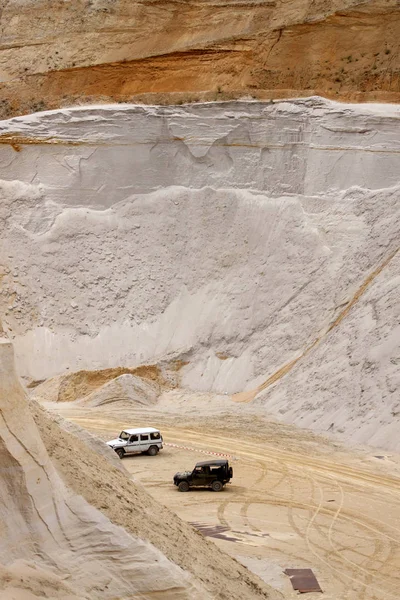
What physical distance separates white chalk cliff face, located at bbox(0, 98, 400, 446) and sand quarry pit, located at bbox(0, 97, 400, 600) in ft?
0.24

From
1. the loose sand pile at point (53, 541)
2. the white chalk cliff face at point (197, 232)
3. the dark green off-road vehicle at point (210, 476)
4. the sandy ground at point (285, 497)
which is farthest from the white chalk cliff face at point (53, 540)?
the white chalk cliff face at point (197, 232)

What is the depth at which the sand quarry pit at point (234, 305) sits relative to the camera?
20.9 metres

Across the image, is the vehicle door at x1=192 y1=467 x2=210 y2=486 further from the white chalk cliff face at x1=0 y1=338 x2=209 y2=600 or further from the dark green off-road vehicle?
the white chalk cliff face at x1=0 y1=338 x2=209 y2=600

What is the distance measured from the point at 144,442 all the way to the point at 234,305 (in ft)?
34.6

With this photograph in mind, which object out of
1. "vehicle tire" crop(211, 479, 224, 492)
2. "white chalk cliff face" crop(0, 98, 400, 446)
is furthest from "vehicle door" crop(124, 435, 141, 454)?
"white chalk cliff face" crop(0, 98, 400, 446)

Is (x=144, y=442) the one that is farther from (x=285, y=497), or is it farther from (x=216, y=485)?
(x=285, y=497)

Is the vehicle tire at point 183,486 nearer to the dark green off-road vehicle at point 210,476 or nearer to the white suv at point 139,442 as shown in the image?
the dark green off-road vehicle at point 210,476

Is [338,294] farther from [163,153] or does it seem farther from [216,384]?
[163,153]

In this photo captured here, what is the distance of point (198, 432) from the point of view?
28.8 m

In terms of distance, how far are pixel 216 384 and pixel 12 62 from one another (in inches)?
1014

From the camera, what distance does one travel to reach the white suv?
Result: 26.0 m

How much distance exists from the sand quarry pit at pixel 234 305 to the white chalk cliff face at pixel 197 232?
7 cm

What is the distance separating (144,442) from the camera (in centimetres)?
2608

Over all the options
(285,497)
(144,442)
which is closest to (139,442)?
(144,442)
